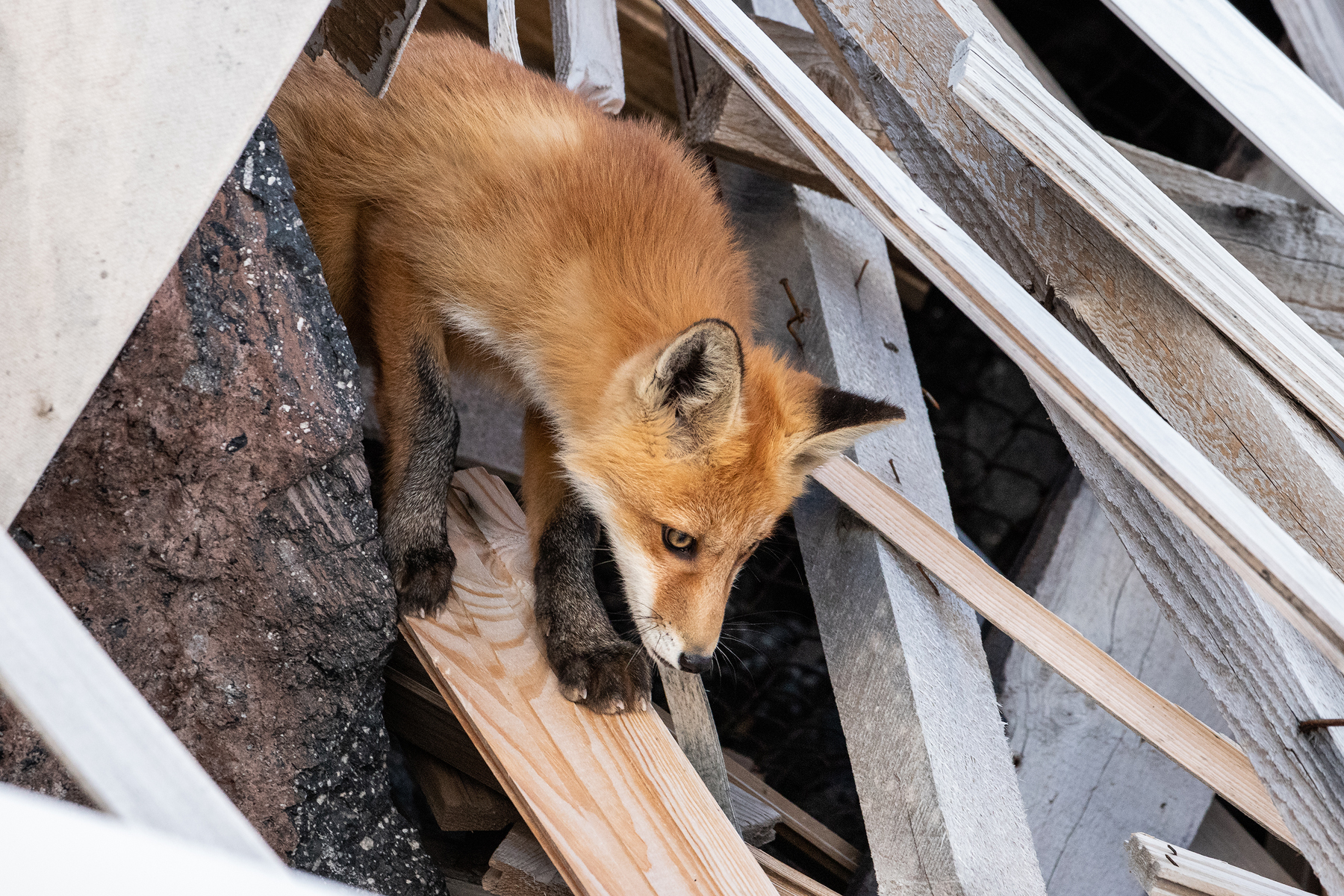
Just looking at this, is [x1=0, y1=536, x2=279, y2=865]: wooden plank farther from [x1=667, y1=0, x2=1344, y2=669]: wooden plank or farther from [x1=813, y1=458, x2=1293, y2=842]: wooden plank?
[x1=813, y1=458, x2=1293, y2=842]: wooden plank

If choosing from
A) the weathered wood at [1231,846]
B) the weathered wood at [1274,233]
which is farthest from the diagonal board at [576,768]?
the weathered wood at [1274,233]

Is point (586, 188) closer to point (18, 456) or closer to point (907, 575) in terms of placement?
point (907, 575)

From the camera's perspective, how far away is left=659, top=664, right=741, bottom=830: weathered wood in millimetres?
2412

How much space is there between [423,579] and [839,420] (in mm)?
1145

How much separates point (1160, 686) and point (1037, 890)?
4.82 feet

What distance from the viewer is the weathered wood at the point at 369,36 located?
6.59 ft

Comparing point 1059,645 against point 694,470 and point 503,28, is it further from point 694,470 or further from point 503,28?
point 503,28

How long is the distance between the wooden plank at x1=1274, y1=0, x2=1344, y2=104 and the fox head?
2.78m

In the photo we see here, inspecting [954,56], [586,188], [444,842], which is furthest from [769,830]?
[954,56]

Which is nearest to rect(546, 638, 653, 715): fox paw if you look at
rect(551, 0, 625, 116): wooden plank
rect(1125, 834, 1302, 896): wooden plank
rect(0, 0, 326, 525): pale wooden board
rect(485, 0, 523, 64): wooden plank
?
rect(1125, 834, 1302, 896): wooden plank

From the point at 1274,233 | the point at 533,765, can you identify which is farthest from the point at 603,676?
the point at 1274,233

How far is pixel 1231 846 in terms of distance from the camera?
11.0 feet

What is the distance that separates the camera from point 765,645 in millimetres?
3898

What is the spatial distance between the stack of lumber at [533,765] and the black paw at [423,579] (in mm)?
38
